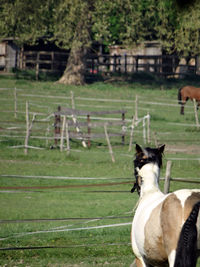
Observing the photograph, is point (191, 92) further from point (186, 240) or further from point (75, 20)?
point (186, 240)

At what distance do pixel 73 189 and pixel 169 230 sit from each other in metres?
10.2

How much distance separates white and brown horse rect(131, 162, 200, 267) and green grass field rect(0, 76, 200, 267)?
7.94ft

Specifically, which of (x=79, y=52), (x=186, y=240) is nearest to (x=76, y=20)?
(x=79, y=52)

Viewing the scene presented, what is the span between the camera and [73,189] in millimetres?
15688

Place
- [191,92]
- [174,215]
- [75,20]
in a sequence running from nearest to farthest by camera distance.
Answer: [174,215], [191,92], [75,20]

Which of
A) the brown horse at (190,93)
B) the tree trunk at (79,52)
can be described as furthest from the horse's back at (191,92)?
the tree trunk at (79,52)

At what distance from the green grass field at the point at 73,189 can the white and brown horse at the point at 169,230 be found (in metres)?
2.42

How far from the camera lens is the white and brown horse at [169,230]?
17.9ft

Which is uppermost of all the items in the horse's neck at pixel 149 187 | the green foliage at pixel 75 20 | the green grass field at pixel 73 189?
the green foliage at pixel 75 20

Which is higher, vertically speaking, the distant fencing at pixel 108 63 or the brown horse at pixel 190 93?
the distant fencing at pixel 108 63

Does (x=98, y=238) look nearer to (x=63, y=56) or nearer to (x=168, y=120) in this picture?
(x=168, y=120)

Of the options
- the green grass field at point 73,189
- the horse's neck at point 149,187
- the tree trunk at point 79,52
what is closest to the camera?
the horse's neck at point 149,187

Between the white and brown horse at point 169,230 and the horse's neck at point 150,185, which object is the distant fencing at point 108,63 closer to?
the horse's neck at point 150,185

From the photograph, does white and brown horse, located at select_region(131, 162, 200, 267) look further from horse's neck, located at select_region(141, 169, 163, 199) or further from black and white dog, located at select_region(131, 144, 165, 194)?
black and white dog, located at select_region(131, 144, 165, 194)
